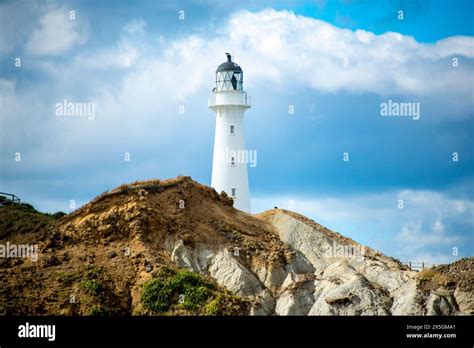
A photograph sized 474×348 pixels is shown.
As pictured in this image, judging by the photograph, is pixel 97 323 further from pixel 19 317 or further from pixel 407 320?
pixel 407 320

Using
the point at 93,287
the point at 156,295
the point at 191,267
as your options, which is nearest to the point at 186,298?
the point at 156,295

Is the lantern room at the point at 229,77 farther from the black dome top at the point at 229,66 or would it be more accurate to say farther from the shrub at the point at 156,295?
the shrub at the point at 156,295

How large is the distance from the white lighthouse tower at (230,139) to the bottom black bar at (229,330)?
2691 cm

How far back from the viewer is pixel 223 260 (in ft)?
236

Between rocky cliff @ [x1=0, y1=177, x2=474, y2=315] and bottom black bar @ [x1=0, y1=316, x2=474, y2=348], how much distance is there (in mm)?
2927

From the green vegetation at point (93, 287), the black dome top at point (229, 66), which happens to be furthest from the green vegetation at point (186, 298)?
the black dome top at point (229, 66)

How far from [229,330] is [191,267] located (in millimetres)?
9869

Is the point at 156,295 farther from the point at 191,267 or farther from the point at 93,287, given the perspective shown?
the point at 191,267

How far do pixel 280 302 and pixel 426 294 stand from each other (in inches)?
310

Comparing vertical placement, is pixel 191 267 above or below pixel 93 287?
above

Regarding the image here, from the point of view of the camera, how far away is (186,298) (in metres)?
66.5

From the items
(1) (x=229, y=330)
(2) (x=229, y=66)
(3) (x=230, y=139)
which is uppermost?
(2) (x=229, y=66)

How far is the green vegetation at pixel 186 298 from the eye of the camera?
2598 inches

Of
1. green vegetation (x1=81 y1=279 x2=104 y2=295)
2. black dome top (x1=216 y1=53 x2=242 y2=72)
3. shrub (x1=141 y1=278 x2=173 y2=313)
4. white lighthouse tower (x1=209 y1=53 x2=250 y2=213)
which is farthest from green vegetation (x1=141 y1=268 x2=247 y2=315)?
black dome top (x1=216 y1=53 x2=242 y2=72)
